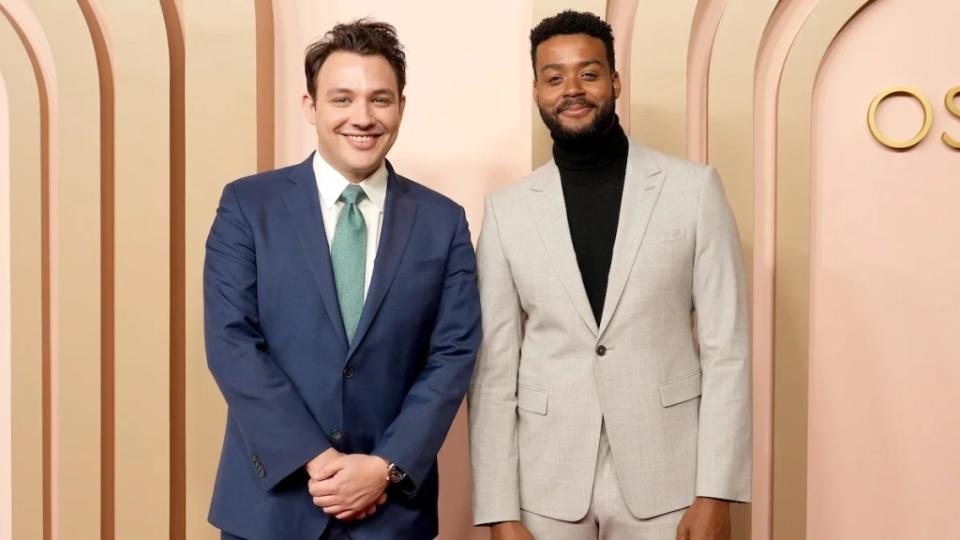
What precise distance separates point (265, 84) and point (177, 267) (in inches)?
24.4

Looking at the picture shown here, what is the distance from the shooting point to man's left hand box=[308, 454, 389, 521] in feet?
6.43

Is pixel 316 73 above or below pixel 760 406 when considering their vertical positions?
above

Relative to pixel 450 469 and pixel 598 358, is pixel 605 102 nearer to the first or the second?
pixel 598 358

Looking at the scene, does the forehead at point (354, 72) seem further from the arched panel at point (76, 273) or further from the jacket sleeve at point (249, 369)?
the arched panel at point (76, 273)

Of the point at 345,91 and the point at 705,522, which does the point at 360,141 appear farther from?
the point at 705,522

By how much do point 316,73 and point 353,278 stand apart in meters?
0.50

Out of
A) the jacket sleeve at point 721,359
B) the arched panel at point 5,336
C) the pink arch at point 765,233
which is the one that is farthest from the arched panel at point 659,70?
the arched panel at point 5,336

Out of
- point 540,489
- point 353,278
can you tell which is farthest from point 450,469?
point 353,278

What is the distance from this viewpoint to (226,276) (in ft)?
6.82

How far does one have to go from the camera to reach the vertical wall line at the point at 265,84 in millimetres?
2840

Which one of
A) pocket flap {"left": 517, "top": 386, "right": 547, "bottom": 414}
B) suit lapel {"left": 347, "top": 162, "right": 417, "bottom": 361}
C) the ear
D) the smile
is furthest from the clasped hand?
the ear

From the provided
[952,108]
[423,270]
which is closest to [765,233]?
[952,108]

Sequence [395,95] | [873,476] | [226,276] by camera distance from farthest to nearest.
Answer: [873,476]
[395,95]
[226,276]

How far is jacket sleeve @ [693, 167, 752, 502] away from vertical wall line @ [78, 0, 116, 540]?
1.80 m
